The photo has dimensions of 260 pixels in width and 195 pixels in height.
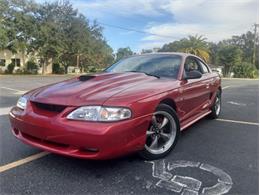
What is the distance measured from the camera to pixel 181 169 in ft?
10.6

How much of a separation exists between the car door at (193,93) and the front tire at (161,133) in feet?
1.51

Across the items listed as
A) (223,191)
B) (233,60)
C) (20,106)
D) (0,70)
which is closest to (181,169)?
(223,191)

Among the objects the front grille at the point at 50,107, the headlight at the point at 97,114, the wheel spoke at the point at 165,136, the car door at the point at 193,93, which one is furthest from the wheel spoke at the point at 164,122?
the front grille at the point at 50,107

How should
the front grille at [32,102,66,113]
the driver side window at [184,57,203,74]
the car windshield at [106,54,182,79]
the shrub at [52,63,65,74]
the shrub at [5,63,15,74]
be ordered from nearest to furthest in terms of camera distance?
the front grille at [32,102,66,113], the car windshield at [106,54,182,79], the driver side window at [184,57,203,74], the shrub at [5,63,15,74], the shrub at [52,63,65,74]

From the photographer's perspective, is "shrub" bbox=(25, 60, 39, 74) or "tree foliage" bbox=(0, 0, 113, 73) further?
"shrub" bbox=(25, 60, 39, 74)

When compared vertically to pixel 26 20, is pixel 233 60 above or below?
below

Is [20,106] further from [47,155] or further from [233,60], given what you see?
[233,60]

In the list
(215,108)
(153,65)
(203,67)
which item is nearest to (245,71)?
(215,108)

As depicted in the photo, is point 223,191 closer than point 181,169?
Yes

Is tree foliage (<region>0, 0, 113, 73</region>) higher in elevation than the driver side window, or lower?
higher

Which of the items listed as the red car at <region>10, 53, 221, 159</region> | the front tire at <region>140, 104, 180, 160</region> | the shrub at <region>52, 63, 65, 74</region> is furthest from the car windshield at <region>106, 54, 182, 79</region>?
the shrub at <region>52, 63, 65, 74</region>

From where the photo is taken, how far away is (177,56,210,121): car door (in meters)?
4.20

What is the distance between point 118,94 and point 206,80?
101 inches

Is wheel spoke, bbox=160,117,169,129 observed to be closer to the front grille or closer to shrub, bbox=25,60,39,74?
the front grille
